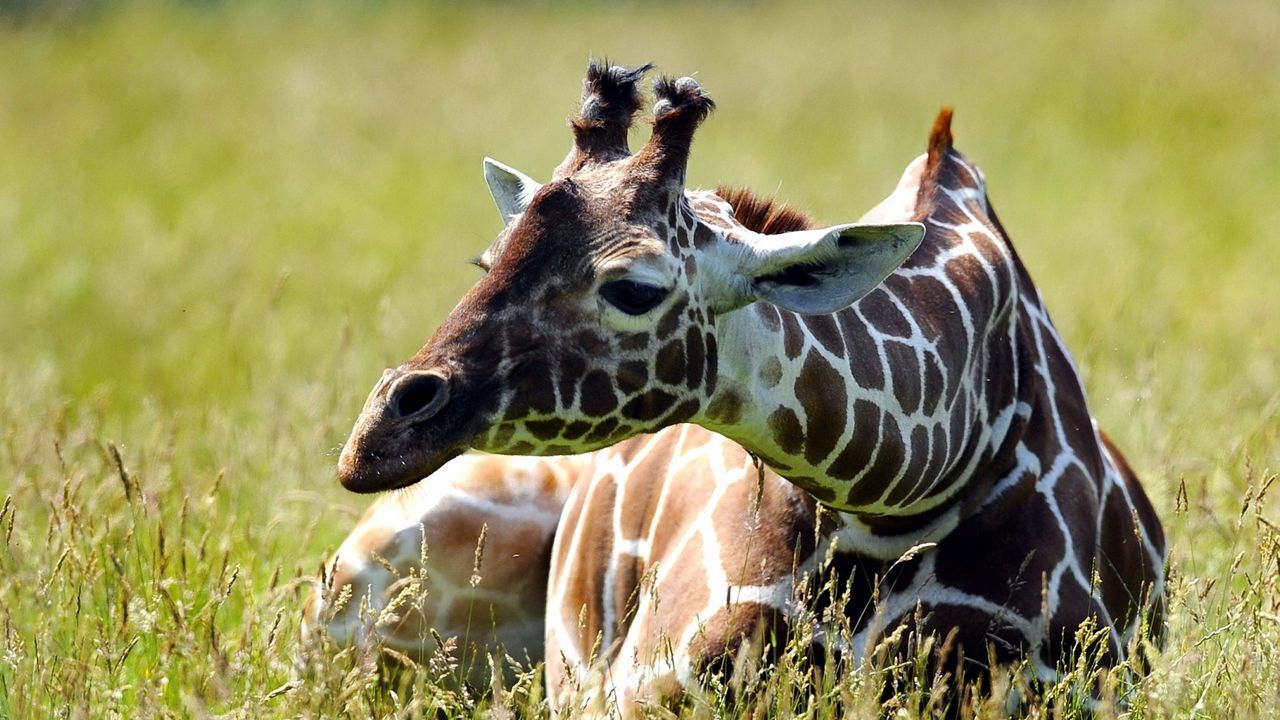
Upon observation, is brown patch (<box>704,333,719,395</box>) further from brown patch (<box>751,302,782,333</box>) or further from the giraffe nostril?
the giraffe nostril

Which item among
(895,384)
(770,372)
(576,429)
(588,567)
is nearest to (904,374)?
(895,384)

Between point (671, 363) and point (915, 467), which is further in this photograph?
point (915, 467)

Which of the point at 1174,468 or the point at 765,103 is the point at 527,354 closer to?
the point at 1174,468

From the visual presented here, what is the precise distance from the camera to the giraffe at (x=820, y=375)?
3096mm

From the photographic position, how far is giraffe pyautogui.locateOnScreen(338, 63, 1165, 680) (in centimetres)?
310

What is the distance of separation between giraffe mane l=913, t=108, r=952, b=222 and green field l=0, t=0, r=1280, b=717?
3.12 ft

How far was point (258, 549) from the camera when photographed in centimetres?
511

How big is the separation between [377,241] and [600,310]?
23.1 ft

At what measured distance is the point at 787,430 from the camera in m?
3.37

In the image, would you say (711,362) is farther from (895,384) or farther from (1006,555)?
(1006,555)

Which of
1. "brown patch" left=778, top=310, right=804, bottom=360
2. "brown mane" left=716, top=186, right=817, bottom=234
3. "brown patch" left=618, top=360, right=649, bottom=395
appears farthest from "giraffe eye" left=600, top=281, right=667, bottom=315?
"brown mane" left=716, top=186, right=817, bottom=234

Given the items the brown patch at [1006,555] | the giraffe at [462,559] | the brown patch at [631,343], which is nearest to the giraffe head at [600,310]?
the brown patch at [631,343]

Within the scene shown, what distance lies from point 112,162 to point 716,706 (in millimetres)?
9227

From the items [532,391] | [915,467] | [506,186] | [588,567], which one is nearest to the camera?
[532,391]
